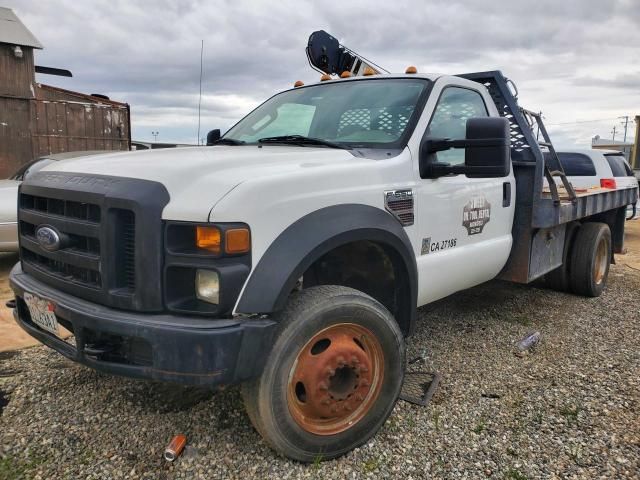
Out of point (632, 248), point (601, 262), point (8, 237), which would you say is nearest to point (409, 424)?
point (601, 262)

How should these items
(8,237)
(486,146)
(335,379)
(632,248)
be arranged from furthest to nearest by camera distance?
(632,248) < (8,237) < (486,146) < (335,379)

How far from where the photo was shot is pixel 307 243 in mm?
2301

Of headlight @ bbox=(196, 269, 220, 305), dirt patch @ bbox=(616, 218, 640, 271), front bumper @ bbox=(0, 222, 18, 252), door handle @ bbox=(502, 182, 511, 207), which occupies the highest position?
door handle @ bbox=(502, 182, 511, 207)

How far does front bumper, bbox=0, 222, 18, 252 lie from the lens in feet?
19.0

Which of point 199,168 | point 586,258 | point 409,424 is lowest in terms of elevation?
point 409,424

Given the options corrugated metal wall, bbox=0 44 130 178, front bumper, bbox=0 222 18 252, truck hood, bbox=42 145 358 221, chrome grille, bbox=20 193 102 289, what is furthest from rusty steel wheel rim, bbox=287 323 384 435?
corrugated metal wall, bbox=0 44 130 178

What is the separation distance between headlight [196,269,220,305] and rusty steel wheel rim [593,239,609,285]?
4.81 metres

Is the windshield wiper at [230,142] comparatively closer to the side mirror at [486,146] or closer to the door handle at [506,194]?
the side mirror at [486,146]

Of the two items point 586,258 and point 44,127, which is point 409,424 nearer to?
point 586,258

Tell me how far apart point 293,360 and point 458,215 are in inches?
62.3

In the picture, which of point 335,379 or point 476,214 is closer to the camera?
point 335,379

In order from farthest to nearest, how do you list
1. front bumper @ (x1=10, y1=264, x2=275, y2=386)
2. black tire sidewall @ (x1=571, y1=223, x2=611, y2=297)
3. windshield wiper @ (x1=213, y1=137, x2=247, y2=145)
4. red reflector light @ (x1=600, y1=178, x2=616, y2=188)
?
red reflector light @ (x1=600, y1=178, x2=616, y2=188) → black tire sidewall @ (x1=571, y1=223, x2=611, y2=297) → windshield wiper @ (x1=213, y1=137, x2=247, y2=145) → front bumper @ (x1=10, y1=264, x2=275, y2=386)

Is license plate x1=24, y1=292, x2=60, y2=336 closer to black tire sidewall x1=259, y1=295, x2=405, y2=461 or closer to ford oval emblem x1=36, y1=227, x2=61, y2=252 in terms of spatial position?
ford oval emblem x1=36, y1=227, x2=61, y2=252

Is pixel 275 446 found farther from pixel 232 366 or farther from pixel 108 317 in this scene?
pixel 108 317
